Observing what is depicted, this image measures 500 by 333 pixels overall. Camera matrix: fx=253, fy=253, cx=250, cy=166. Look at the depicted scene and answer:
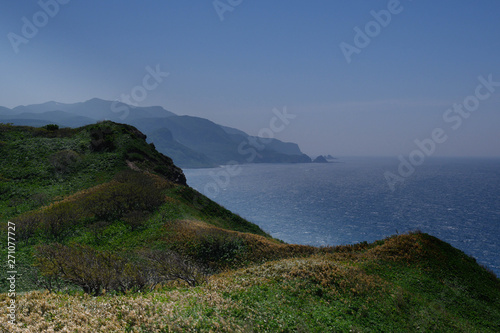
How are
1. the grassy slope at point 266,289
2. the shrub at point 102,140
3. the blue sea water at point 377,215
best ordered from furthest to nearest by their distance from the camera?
the blue sea water at point 377,215 < the shrub at point 102,140 < the grassy slope at point 266,289

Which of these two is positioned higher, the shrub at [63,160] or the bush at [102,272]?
the shrub at [63,160]

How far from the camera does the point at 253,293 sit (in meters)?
13.2

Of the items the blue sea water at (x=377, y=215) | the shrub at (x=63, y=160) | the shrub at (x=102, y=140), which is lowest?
the blue sea water at (x=377, y=215)

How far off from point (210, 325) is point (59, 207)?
1044 inches

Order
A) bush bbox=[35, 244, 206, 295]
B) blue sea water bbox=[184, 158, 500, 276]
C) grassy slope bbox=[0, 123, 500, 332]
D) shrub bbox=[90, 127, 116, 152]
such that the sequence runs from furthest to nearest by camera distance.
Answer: blue sea water bbox=[184, 158, 500, 276], shrub bbox=[90, 127, 116, 152], bush bbox=[35, 244, 206, 295], grassy slope bbox=[0, 123, 500, 332]

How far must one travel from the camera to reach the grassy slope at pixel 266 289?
349 inches

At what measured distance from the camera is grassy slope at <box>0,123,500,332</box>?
29.1 ft

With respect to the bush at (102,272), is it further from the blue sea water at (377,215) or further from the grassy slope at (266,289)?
the blue sea water at (377,215)

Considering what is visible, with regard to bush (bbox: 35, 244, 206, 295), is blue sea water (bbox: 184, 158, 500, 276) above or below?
below

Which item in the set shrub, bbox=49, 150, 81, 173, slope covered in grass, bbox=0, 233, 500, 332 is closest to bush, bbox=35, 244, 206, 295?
slope covered in grass, bbox=0, 233, 500, 332

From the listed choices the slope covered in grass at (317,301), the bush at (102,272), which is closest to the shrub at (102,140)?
the bush at (102,272)

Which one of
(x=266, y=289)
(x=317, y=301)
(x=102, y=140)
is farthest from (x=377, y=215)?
(x=266, y=289)

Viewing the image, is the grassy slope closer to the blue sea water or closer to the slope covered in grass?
the slope covered in grass

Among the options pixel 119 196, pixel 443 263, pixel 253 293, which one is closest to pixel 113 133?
pixel 119 196
